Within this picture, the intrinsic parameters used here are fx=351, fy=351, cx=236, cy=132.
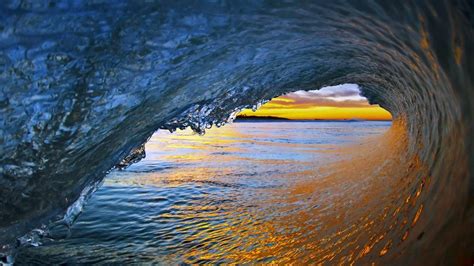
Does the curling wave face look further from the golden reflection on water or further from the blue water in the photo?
the blue water

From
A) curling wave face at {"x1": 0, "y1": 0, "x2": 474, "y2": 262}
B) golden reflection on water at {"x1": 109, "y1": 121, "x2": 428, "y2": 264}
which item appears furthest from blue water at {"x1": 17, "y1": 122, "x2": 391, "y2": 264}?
curling wave face at {"x1": 0, "y1": 0, "x2": 474, "y2": 262}

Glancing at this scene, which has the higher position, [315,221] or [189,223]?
[315,221]

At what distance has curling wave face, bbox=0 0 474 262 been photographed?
55.6 inches

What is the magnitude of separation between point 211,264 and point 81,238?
182 cm

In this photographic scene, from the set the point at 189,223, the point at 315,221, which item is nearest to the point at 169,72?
the point at 315,221

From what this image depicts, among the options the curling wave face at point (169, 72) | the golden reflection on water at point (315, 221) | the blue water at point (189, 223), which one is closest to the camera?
the curling wave face at point (169, 72)

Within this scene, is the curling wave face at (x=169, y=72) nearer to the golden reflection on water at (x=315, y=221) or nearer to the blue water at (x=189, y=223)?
the golden reflection on water at (x=315, y=221)

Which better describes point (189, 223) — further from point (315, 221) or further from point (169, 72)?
point (169, 72)

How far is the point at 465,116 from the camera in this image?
1.43 m

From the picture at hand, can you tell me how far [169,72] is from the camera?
2154 millimetres

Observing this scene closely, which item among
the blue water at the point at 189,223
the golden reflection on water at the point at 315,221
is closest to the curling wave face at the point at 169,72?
the golden reflection on water at the point at 315,221

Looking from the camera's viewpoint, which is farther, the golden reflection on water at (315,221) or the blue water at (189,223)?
the blue water at (189,223)

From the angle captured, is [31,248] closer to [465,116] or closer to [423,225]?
[423,225]

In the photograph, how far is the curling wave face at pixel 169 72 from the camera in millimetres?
1413
